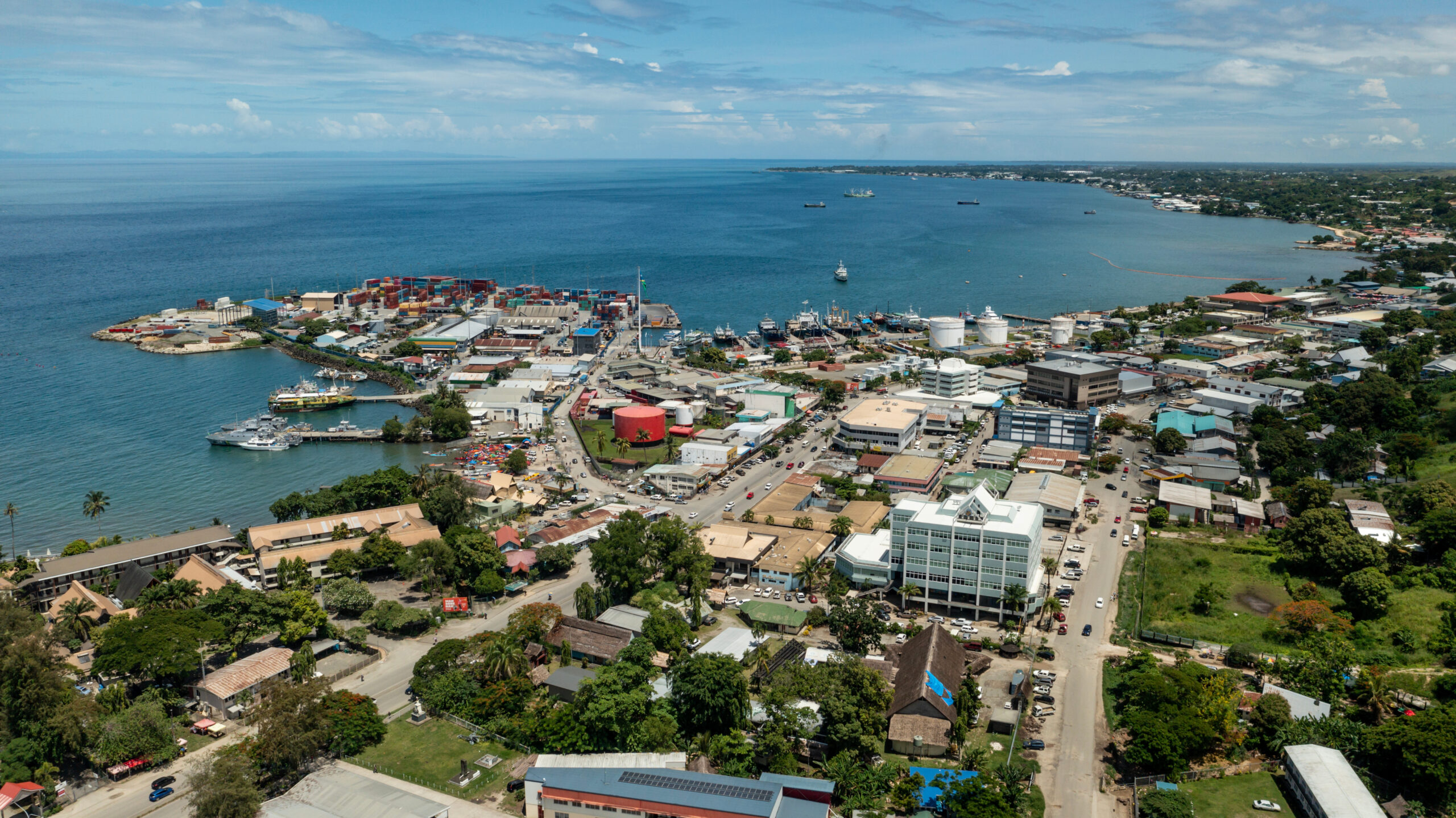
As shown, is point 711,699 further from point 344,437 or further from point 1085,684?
point 344,437

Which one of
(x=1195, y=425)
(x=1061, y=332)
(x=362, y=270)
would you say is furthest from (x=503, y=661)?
(x=362, y=270)

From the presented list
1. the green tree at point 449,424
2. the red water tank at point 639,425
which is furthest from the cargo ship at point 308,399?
the red water tank at point 639,425

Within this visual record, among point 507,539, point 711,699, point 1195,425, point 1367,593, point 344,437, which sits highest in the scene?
point 1195,425

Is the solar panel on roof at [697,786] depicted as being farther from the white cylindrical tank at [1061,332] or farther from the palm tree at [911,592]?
the white cylindrical tank at [1061,332]

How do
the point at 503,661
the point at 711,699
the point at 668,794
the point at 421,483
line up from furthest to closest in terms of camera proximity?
the point at 421,483 < the point at 503,661 < the point at 711,699 < the point at 668,794

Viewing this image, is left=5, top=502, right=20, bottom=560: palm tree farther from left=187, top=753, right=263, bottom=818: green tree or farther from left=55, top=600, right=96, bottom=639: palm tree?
left=187, top=753, right=263, bottom=818: green tree

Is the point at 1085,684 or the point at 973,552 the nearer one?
the point at 1085,684

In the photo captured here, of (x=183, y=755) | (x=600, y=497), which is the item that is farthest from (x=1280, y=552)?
(x=183, y=755)
